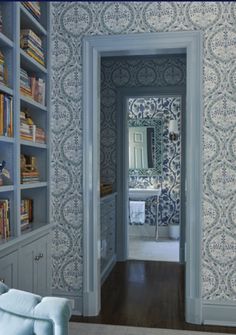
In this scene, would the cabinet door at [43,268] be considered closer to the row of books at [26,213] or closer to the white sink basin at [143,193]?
the row of books at [26,213]

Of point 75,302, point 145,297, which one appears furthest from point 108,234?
point 75,302

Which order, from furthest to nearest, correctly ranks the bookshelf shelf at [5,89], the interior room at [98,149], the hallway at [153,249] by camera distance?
the hallway at [153,249]
the interior room at [98,149]
the bookshelf shelf at [5,89]

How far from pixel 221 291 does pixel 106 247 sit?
66.8 inches

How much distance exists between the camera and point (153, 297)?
143 inches

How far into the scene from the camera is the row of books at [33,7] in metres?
2.69

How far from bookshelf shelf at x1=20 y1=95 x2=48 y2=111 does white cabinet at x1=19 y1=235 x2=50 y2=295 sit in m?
1.03

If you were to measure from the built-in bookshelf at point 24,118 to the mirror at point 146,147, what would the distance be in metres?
3.90

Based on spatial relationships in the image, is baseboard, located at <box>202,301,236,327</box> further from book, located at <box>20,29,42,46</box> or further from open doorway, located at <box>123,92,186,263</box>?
open doorway, located at <box>123,92,186,263</box>

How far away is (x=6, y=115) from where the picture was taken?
2334 millimetres

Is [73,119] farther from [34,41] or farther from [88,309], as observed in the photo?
[88,309]

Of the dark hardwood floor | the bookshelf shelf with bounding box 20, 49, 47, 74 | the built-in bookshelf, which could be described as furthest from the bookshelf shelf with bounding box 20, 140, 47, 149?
the dark hardwood floor

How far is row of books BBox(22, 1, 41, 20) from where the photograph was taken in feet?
8.83

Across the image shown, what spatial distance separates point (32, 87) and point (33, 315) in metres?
2.12

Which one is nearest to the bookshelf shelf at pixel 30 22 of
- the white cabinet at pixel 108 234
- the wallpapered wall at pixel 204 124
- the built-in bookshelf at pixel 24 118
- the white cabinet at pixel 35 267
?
the built-in bookshelf at pixel 24 118
